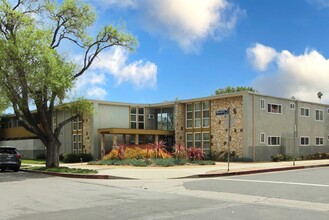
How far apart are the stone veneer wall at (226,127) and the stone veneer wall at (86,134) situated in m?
11.5

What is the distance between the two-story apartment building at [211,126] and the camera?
33.6 meters

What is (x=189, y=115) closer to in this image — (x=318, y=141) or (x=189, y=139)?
(x=189, y=139)

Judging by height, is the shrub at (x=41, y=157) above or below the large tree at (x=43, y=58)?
below

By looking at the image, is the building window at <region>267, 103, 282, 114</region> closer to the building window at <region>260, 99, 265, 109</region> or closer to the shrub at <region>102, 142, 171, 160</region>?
the building window at <region>260, 99, 265, 109</region>

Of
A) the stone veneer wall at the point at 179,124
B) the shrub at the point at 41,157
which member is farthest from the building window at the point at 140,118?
the shrub at the point at 41,157

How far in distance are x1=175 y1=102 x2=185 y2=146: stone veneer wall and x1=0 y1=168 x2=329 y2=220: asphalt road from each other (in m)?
21.9

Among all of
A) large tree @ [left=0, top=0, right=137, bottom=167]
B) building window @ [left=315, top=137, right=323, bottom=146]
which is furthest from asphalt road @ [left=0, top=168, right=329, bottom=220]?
building window @ [left=315, top=137, right=323, bottom=146]

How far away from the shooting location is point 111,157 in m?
32.2

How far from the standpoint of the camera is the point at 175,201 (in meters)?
11.8

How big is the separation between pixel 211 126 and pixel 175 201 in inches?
975

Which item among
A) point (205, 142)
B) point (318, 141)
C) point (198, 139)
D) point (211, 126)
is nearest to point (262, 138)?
point (211, 126)

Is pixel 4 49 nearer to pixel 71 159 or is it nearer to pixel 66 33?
pixel 66 33

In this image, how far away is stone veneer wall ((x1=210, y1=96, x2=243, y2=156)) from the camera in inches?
1313

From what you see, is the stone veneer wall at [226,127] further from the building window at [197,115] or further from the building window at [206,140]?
the building window at [197,115]
